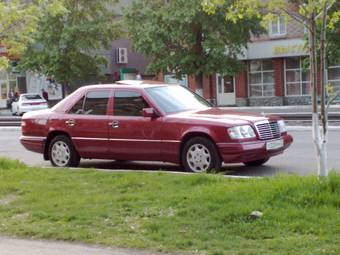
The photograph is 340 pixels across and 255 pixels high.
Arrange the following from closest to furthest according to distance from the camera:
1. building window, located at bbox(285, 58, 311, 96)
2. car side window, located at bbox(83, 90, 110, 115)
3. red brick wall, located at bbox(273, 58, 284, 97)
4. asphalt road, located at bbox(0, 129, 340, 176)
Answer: asphalt road, located at bbox(0, 129, 340, 176) → car side window, located at bbox(83, 90, 110, 115) → building window, located at bbox(285, 58, 311, 96) → red brick wall, located at bbox(273, 58, 284, 97)

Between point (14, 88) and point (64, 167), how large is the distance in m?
44.4

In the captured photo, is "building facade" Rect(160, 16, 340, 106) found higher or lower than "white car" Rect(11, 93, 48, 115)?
higher

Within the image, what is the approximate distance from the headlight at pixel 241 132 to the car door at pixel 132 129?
4.35 ft

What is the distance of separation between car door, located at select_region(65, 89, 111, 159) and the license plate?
9.70 ft

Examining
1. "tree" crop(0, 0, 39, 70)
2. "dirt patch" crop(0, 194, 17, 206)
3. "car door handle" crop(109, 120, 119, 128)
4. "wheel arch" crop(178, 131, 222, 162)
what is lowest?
"dirt patch" crop(0, 194, 17, 206)

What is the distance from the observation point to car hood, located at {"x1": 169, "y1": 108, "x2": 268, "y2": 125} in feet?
34.3

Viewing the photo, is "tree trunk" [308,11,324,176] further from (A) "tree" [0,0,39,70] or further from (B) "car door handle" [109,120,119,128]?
(A) "tree" [0,0,39,70]

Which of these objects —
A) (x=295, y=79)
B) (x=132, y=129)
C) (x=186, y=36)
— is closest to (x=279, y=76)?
(x=295, y=79)

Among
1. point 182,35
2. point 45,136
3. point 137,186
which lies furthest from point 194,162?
point 182,35

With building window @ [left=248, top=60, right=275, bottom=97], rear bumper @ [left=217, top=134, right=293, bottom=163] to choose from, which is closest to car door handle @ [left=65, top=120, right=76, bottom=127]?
rear bumper @ [left=217, top=134, right=293, bottom=163]

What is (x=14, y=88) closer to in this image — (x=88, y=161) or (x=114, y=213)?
(x=88, y=161)

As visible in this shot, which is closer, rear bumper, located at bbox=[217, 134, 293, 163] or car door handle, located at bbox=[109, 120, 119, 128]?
rear bumper, located at bbox=[217, 134, 293, 163]

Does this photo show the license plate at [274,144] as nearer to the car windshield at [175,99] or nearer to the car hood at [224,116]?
the car hood at [224,116]

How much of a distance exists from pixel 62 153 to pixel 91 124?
97 cm
